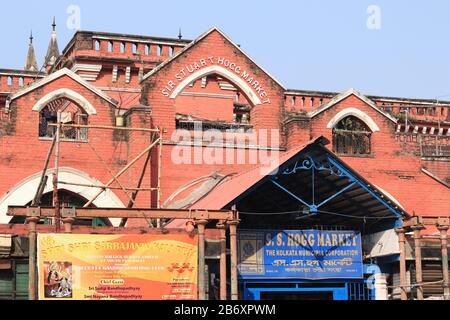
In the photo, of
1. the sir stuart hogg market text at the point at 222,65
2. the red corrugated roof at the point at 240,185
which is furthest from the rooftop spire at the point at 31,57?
the red corrugated roof at the point at 240,185

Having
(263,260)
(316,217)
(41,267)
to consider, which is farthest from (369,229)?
(41,267)

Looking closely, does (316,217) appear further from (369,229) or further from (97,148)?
(97,148)

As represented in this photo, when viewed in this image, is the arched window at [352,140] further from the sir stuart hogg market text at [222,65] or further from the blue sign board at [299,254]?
the blue sign board at [299,254]

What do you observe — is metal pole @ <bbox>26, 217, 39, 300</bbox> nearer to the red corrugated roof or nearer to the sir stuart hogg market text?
the red corrugated roof

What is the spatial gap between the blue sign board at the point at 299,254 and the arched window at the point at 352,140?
538 centimetres

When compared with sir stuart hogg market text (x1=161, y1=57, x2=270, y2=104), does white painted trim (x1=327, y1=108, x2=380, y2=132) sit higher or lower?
lower

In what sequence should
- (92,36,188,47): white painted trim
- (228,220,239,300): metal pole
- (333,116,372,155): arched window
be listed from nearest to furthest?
1. (228,220,239,300): metal pole
2. (333,116,372,155): arched window
3. (92,36,188,47): white painted trim

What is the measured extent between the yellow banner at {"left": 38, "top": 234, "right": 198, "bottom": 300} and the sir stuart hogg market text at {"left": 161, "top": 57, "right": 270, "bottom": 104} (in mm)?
8535

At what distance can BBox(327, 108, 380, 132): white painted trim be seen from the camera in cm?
2700

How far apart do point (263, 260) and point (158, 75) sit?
7.18 metres

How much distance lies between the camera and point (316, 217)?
22.3 meters

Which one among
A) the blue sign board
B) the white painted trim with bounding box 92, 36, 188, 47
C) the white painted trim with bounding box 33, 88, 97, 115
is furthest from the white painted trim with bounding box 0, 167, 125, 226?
the white painted trim with bounding box 92, 36, 188, 47

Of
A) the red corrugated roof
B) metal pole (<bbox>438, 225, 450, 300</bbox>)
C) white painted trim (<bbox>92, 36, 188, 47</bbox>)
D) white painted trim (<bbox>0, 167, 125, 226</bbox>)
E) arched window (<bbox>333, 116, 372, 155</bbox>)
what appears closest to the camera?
the red corrugated roof

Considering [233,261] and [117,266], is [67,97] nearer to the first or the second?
[117,266]
